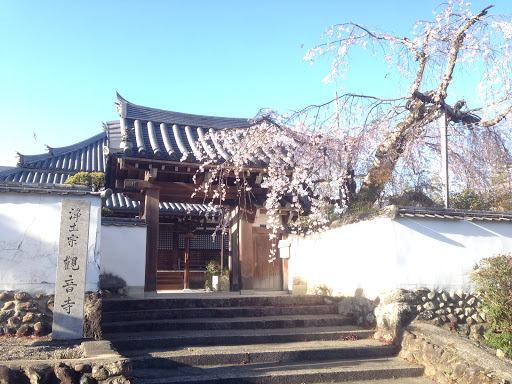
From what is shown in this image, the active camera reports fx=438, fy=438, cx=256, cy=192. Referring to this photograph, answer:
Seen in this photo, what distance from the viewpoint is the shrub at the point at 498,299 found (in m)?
6.91

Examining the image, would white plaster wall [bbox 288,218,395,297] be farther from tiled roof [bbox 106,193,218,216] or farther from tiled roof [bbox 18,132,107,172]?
tiled roof [bbox 18,132,107,172]

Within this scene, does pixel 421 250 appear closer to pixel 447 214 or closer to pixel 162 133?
pixel 447 214

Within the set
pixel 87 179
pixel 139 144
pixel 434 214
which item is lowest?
pixel 434 214

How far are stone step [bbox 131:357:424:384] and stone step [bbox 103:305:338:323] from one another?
2.01 m

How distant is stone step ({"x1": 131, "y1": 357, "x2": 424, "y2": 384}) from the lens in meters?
5.78

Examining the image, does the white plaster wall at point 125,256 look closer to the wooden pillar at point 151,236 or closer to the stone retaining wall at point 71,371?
the wooden pillar at point 151,236

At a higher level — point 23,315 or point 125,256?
point 125,256

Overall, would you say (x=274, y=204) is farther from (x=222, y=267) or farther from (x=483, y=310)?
(x=222, y=267)

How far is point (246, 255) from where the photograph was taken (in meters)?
10.9

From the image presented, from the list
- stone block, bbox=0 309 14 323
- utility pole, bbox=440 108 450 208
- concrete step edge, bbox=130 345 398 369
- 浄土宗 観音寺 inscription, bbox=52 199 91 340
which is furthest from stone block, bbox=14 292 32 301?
utility pole, bbox=440 108 450 208

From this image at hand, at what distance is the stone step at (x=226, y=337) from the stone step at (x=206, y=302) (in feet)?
3.08

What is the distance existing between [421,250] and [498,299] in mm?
1569

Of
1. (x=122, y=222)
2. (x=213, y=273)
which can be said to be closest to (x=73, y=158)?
(x=213, y=273)

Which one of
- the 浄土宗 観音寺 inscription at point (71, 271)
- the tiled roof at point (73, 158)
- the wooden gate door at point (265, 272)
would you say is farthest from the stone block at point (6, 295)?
the tiled roof at point (73, 158)
